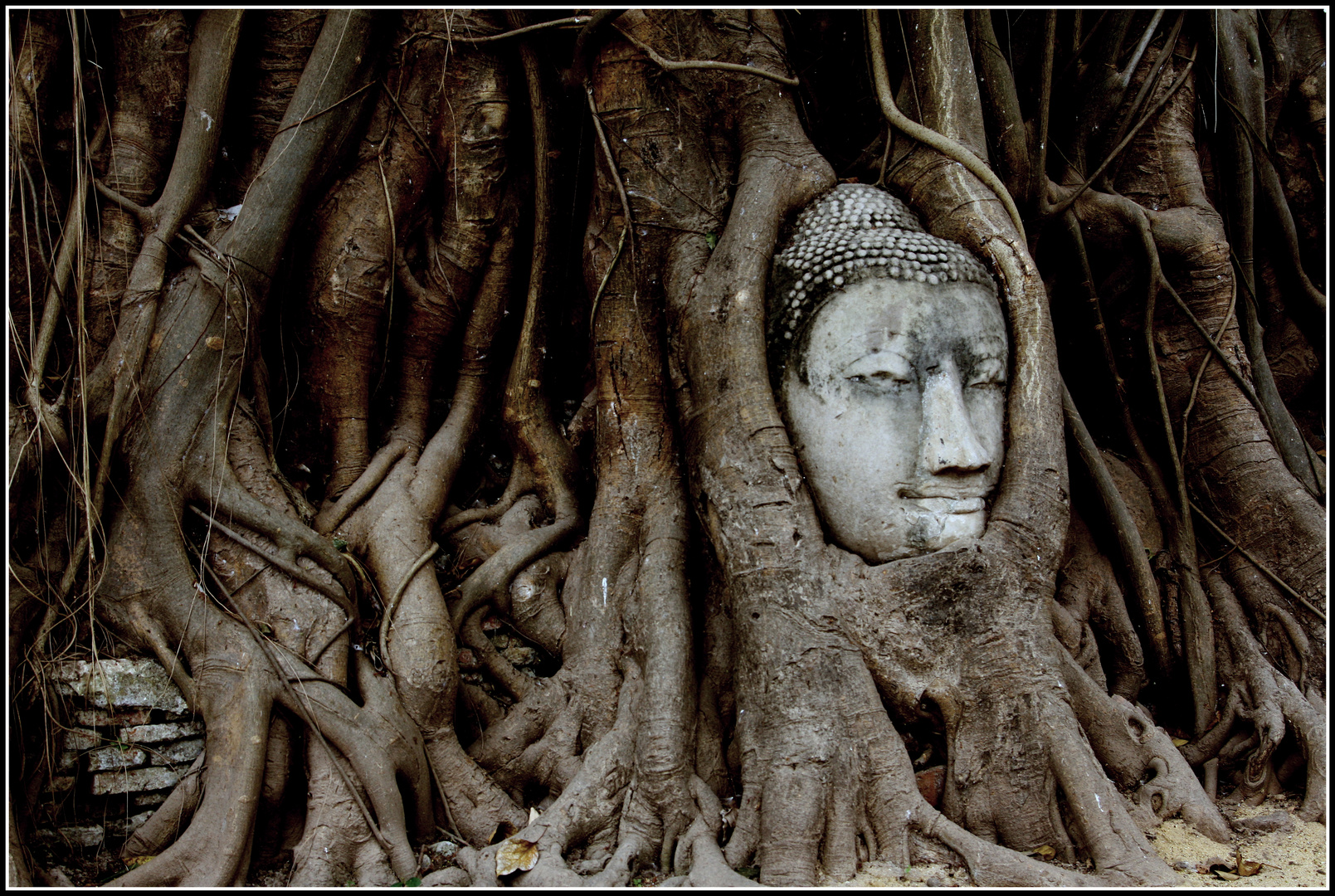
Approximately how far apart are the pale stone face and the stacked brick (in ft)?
6.84

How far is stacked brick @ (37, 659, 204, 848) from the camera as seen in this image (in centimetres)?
251

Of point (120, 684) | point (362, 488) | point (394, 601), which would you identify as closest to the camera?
point (120, 684)

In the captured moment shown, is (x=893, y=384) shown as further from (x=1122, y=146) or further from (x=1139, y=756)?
(x=1122, y=146)

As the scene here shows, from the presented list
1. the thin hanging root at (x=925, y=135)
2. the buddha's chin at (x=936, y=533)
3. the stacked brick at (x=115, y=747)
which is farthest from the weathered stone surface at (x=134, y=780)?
the thin hanging root at (x=925, y=135)

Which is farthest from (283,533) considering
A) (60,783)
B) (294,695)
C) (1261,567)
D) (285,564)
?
(1261,567)

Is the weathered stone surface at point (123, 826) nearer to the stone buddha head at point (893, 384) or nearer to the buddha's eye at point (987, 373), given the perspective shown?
the stone buddha head at point (893, 384)

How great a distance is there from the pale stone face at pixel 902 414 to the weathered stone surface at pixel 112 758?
2.19 m

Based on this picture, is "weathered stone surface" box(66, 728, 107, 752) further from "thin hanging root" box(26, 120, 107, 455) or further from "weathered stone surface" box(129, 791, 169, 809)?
"thin hanging root" box(26, 120, 107, 455)

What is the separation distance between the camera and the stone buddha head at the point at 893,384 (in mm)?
2617

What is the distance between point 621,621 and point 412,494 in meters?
0.93

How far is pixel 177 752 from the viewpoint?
261cm

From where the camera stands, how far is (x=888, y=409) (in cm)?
268

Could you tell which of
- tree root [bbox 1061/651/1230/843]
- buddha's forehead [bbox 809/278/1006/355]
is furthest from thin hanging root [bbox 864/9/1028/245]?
tree root [bbox 1061/651/1230/843]

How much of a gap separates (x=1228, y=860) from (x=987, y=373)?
1.49 metres
